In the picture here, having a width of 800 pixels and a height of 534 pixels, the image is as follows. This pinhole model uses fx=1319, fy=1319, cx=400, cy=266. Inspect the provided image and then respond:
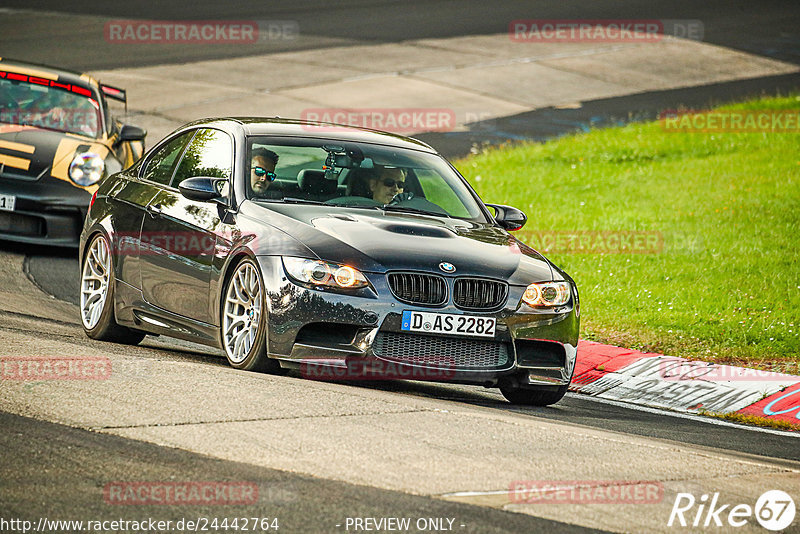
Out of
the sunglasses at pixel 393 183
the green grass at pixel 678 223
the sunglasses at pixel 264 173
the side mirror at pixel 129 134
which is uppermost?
the sunglasses at pixel 264 173

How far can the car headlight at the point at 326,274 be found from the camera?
7.40m

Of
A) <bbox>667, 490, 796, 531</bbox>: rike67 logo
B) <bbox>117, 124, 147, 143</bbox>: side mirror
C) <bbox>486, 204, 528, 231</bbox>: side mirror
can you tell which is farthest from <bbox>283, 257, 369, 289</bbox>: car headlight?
<bbox>117, 124, 147, 143</bbox>: side mirror

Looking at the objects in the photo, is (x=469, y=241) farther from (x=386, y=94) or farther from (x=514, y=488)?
(x=386, y=94)

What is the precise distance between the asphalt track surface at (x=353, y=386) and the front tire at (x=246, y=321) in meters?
0.63

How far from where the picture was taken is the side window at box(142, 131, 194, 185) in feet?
30.0

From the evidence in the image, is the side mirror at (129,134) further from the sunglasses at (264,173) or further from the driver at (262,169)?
the sunglasses at (264,173)

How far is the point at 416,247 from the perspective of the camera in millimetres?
7676

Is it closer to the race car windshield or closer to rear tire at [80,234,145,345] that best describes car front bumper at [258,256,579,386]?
rear tire at [80,234,145,345]

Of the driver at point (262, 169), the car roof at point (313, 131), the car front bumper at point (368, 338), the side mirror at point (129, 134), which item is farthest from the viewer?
the side mirror at point (129, 134)

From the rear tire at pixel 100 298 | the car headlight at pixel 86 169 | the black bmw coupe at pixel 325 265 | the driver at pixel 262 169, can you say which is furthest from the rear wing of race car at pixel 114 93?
the driver at pixel 262 169

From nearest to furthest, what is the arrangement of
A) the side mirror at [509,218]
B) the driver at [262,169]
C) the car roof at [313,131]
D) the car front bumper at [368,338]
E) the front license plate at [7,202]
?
the car front bumper at [368,338]
the driver at [262,169]
the car roof at [313,131]
the side mirror at [509,218]
the front license plate at [7,202]

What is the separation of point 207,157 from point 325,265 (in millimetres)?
1827

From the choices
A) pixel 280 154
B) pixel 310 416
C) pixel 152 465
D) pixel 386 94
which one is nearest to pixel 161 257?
pixel 280 154

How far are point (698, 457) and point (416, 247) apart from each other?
2.14 meters
